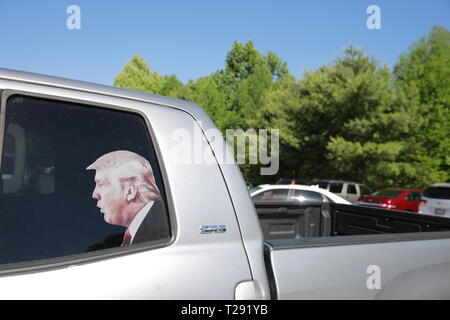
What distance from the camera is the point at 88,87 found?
154 cm

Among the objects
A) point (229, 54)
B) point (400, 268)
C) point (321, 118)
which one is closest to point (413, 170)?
point (321, 118)

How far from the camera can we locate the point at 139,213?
1480 mm

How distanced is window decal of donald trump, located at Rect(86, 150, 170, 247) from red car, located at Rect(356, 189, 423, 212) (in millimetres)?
14841

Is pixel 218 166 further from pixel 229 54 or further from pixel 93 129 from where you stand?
pixel 229 54

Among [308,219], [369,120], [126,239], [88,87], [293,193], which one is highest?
[369,120]

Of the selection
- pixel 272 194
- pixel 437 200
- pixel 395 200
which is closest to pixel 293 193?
pixel 272 194

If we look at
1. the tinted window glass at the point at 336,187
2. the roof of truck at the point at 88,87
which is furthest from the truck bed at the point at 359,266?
the tinted window glass at the point at 336,187

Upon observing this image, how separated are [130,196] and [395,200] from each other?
16187 millimetres

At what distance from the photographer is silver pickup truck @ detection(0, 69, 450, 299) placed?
4.27 feet

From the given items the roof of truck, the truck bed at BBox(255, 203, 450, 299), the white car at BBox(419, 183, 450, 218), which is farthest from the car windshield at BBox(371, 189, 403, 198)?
the roof of truck

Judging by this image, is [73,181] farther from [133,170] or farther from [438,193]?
[438,193]

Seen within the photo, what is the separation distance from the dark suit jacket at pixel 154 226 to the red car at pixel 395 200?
48.7ft

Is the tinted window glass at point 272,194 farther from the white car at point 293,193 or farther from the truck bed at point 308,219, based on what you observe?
the truck bed at point 308,219
